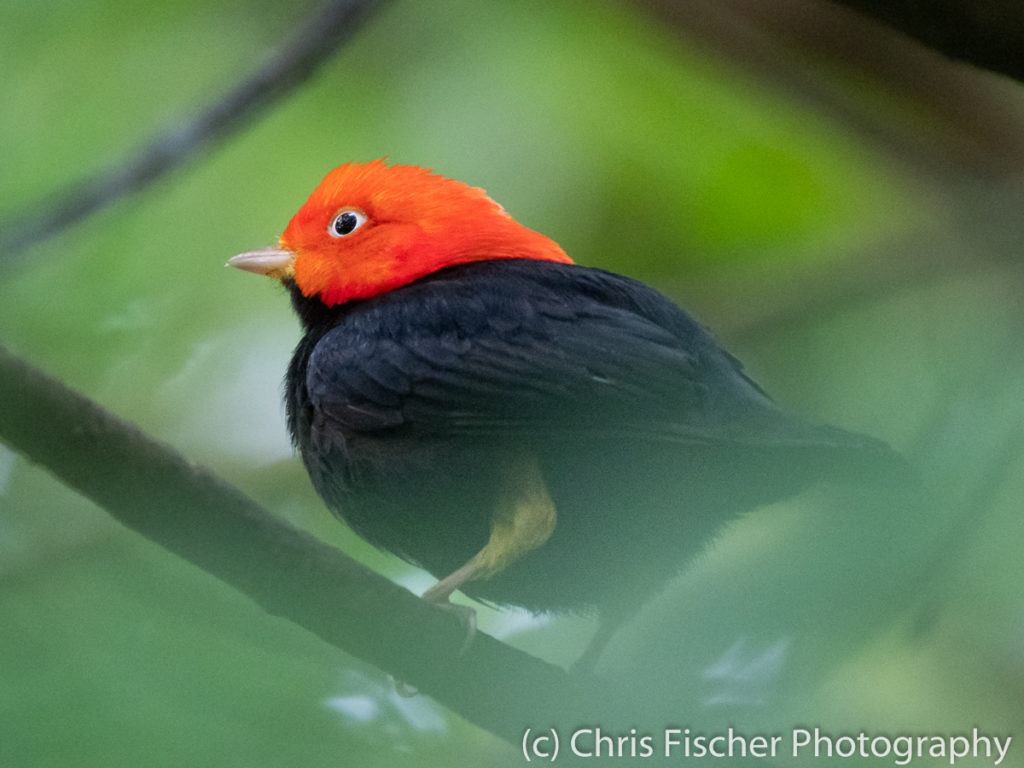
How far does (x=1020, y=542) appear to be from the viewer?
232 cm

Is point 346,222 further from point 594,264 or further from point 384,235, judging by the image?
point 594,264

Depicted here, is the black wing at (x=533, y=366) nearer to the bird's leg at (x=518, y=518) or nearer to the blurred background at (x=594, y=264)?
the bird's leg at (x=518, y=518)

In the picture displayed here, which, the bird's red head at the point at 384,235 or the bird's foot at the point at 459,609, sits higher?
the bird's red head at the point at 384,235

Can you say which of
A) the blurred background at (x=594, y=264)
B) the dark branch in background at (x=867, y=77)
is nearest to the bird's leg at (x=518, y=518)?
the blurred background at (x=594, y=264)

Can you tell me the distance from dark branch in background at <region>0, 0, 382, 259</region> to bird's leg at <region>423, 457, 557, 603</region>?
1.77 meters

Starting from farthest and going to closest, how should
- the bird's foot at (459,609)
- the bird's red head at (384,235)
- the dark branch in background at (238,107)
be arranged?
the bird's red head at (384,235), the dark branch in background at (238,107), the bird's foot at (459,609)

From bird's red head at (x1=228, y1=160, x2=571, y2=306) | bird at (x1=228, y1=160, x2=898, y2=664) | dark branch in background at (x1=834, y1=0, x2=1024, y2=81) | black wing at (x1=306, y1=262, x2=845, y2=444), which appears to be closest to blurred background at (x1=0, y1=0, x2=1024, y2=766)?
bird at (x1=228, y1=160, x2=898, y2=664)

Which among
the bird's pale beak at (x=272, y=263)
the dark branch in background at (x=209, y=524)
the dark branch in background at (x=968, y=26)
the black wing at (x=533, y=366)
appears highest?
the bird's pale beak at (x=272, y=263)

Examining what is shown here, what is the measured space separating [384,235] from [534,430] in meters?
1.34

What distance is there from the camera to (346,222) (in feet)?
14.5

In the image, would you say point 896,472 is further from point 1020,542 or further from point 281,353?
point 281,353

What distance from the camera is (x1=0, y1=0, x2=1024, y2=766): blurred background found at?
2379 millimetres

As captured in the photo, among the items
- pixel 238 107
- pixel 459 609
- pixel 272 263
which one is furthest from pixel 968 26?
pixel 272 263

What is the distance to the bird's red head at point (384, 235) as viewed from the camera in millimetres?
4266
